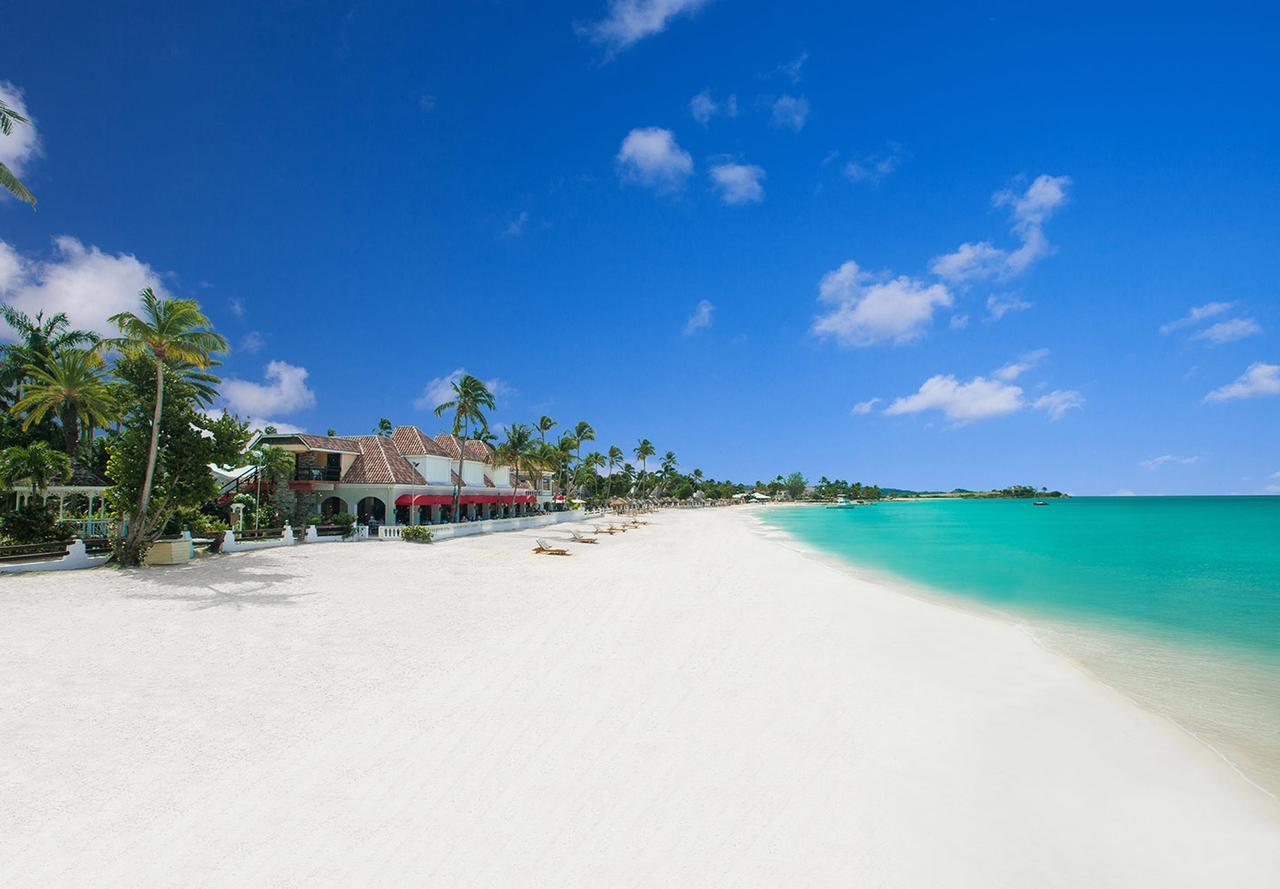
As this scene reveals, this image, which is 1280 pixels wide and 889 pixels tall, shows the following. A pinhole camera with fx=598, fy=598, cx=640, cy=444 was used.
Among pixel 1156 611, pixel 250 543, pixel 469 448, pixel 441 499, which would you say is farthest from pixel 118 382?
pixel 1156 611

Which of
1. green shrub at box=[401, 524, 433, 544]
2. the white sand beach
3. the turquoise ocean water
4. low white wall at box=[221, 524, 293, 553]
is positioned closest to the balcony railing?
low white wall at box=[221, 524, 293, 553]

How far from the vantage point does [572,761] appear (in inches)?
301

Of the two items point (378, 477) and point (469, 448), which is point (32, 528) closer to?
point (378, 477)

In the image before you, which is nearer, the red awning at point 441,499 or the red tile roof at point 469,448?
the red awning at point 441,499

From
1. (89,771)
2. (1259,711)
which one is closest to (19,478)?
(89,771)

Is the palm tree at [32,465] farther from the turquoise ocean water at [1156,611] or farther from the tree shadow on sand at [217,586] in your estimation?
the turquoise ocean water at [1156,611]

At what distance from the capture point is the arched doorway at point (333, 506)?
3783cm

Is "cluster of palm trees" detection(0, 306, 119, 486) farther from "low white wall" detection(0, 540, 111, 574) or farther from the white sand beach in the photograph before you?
the white sand beach

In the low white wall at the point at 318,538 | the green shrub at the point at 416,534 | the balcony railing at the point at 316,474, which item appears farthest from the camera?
the balcony railing at the point at 316,474

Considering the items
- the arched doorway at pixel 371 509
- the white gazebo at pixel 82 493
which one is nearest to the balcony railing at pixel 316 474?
the arched doorway at pixel 371 509

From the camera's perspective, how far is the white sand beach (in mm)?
5797

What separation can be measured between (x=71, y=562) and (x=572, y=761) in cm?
2240

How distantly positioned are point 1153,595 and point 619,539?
3032cm

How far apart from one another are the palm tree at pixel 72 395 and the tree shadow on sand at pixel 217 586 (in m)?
13.8
